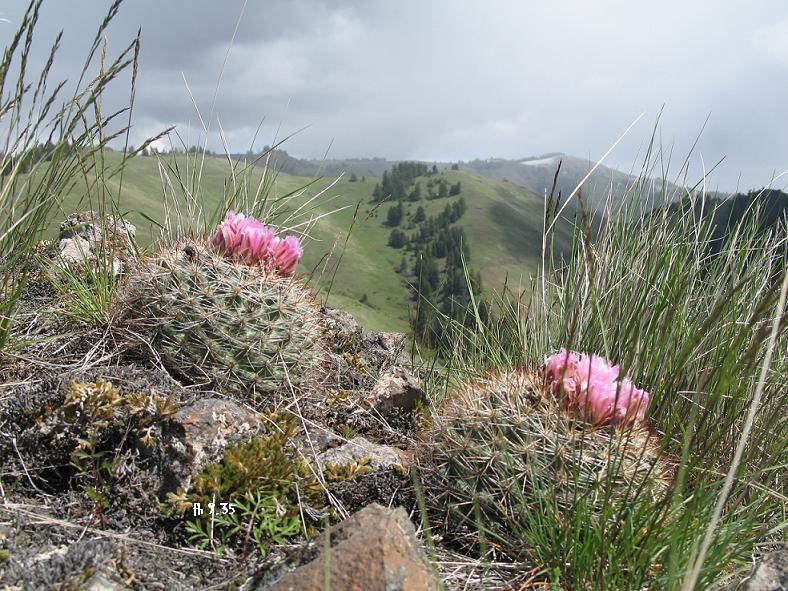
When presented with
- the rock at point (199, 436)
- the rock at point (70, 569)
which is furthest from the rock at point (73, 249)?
the rock at point (70, 569)

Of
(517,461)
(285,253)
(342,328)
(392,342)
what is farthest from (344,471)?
(392,342)

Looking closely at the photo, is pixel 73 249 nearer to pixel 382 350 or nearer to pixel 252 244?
pixel 252 244

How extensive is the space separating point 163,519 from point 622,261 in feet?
10.5

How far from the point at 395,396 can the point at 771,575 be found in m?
2.36

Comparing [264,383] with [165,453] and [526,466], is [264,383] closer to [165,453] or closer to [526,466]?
[165,453]

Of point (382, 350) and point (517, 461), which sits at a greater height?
point (517, 461)

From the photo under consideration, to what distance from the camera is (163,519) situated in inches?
97.1

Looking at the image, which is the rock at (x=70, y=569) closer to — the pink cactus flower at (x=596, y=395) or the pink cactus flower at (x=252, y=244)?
the pink cactus flower at (x=596, y=395)

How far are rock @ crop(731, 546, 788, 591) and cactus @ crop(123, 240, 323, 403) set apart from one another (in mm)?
2437

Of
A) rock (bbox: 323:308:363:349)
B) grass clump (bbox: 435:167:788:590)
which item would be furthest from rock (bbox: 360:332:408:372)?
grass clump (bbox: 435:167:788:590)

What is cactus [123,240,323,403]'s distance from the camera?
356 centimetres

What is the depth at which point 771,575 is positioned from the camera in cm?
191

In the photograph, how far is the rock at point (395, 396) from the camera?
3949 mm

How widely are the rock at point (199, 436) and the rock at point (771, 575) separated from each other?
204 cm
